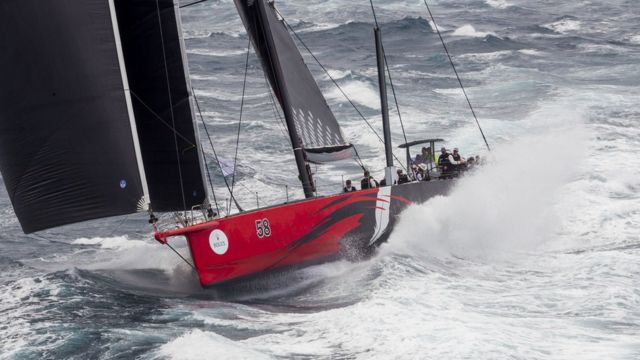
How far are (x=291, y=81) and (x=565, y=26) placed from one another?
129 ft

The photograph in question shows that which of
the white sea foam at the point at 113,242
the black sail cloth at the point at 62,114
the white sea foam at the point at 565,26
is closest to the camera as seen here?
the black sail cloth at the point at 62,114

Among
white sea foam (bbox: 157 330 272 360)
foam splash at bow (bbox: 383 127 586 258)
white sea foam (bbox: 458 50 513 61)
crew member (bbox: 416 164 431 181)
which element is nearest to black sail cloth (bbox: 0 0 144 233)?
white sea foam (bbox: 157 330 272 360)

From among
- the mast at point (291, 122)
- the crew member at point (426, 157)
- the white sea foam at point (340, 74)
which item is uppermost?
the white sea foam at point (340, 74)

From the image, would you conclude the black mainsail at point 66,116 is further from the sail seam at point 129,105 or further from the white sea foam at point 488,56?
the white sea foam at point 488,56

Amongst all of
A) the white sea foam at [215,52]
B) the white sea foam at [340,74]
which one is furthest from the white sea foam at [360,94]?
the white sea foam at [215,52]

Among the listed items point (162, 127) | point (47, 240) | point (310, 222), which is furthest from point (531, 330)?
point (47, 240)

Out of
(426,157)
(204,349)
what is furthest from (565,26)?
(204,349)

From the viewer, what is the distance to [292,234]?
1382 centimetres

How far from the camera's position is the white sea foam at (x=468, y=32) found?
49.4m

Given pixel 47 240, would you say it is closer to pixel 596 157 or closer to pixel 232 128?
pixel 232 128

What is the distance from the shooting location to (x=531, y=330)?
1099 cm

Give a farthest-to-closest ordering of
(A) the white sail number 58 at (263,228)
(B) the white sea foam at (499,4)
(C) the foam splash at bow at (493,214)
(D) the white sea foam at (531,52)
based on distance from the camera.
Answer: (B) the white sea foam at (499,4) < (D) the white sea foam at (531,52) < (C) the foam splash at bow at (493,214) < (A) the white sail number 58 at (263,228)

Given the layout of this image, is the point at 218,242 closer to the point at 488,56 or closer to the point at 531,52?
the point at 488,56

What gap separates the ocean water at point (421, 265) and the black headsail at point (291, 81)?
2124 mm
